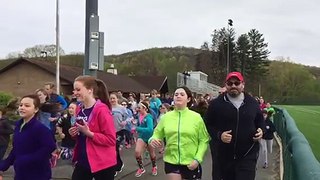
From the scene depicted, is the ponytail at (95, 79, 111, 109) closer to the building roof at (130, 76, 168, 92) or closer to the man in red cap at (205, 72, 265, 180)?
the man in red cap at (205, 72, 265, 180)

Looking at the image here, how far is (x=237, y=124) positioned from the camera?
5.71 m

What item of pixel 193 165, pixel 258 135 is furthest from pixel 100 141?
pixel 258 135

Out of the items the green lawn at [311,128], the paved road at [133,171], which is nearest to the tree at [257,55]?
the green lawn at [311,128]

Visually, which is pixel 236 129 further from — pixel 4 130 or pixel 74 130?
pixel 4 130

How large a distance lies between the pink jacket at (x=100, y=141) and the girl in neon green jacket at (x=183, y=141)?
0.52 metres

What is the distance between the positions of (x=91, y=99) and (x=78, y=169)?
76 centimetres

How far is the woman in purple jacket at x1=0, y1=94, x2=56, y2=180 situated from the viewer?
577 cm

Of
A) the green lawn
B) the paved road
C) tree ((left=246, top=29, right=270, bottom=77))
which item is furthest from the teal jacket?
tree ((left=246, top=29, right=270, bottom=77))

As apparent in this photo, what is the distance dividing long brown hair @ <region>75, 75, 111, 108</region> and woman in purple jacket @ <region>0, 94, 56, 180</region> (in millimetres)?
730

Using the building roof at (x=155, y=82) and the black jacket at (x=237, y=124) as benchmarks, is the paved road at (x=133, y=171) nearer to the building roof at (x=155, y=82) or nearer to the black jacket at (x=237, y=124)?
the black jacket at (x=237, y=124)

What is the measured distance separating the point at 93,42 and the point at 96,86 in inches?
134

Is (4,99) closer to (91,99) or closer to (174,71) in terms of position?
→ (91,99)

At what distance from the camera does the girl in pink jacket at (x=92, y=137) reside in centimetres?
543

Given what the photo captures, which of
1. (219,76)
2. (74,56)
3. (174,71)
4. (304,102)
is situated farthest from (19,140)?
(304,102)
